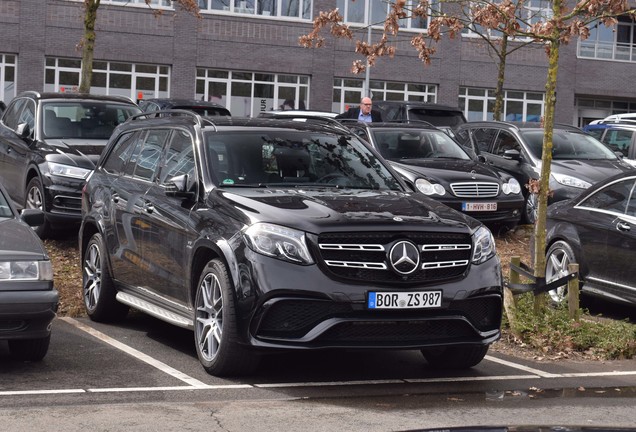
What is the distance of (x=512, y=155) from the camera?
1780 centimetres

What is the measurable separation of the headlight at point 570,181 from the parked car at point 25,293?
10049 millimetres

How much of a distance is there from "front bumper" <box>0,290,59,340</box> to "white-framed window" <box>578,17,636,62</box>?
45.0m

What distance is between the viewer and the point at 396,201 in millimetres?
8672

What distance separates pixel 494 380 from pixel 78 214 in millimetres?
7046

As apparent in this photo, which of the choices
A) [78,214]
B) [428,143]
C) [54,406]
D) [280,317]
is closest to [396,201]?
[280,317]

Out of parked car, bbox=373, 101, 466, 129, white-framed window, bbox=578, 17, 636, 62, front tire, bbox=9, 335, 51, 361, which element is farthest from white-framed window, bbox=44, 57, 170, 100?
front tire, bbox=9, 335, 51, 361

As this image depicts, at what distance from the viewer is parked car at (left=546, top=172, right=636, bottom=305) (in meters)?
11.3

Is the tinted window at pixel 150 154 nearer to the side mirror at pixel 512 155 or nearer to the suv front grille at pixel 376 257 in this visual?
the suv front grille at pixel 376 257

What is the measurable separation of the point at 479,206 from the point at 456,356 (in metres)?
7.30

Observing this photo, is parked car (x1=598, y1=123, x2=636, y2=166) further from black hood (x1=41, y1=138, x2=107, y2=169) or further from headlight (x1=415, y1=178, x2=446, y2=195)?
black hood (x1=41, y1=138, x2=107, y2=169)

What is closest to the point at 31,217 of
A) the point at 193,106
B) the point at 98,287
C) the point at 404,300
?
the point at 98,287

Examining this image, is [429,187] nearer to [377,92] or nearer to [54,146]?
[54,146]

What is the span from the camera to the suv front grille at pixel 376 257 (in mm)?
7801

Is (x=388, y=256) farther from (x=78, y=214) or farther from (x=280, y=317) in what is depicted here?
(x=78, y=214)
